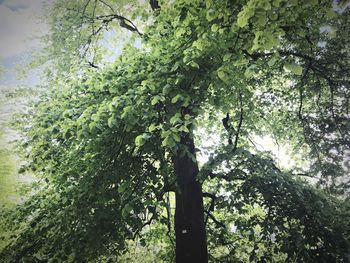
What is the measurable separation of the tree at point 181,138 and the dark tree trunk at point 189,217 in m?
0.03

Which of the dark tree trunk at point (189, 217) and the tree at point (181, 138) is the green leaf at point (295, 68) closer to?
the tree at point (181, 138)

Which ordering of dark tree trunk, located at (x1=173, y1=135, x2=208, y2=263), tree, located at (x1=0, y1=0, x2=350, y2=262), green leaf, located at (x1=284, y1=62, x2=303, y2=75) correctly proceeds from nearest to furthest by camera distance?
green leaf, located at (x1=284, y1=62, x2=303, y2=75)
tree, located at (x1=0, y1=0, x2=350, y2=262)
dark tree trunk, located at (x1=173, y1=135, x2=208, y2=263)

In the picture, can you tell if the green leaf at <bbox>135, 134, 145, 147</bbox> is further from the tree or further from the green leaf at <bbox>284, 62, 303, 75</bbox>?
the green leaf at <bbox>284, 62, 303, 75</bbox>

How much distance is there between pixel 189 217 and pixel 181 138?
102 inches

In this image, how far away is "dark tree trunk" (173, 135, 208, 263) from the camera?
7.70 metres

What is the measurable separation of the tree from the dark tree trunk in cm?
3

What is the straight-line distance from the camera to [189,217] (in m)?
8.02

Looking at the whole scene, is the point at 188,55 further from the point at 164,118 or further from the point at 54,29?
the point at 54,29

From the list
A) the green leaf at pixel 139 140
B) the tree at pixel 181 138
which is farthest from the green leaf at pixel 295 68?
the green leaf at pixel 139 140

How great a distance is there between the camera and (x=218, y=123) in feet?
41.0

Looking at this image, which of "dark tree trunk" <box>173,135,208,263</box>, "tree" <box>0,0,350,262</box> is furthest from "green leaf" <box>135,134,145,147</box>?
"dark tree trunk" <box>173,135,208,263</box>

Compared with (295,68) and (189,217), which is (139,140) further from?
(189,217)

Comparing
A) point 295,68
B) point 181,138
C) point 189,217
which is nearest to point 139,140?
point 295,68

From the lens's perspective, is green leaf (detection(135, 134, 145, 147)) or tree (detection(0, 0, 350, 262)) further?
tree (detection(0, 0, 350, 262))
